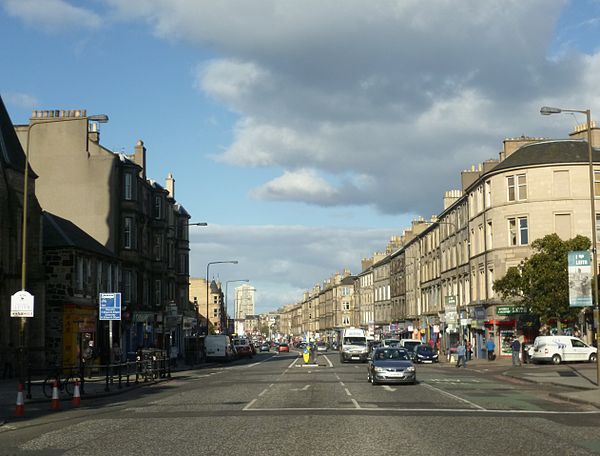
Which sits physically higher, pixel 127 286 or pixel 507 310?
pixel 127 286

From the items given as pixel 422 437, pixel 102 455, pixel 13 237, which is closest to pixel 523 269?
pixel 13 237

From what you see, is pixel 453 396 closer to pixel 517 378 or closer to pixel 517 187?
pixel 517 378

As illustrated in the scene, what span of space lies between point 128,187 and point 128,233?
11.4ft

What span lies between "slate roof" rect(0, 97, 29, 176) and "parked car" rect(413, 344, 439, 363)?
31915 mm

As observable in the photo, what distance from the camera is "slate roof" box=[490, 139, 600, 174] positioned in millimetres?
56625

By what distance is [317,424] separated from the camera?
17203 mm

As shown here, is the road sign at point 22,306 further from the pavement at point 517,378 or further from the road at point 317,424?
the road at point 317,424

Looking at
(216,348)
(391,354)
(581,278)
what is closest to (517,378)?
(391,354)

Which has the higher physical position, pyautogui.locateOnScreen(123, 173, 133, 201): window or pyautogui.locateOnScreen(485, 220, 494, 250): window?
pyautogui.locateOnScreen(123, 173, 133, 201): window

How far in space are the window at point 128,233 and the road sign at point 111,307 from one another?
26.1 m

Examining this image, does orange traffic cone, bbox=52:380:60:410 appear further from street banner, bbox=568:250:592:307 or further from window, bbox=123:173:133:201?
window, bbox=123:173:133:201

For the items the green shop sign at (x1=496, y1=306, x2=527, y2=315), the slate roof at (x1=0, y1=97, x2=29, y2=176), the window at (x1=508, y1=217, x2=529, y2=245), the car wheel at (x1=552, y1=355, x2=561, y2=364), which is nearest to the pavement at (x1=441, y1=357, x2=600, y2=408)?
the car wheel at (x1=552, y1=355, x2=561, y2=364)

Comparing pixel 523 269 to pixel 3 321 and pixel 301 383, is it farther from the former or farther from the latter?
pixel 3 321

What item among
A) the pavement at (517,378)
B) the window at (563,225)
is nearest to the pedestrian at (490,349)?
the window at (563,225)
